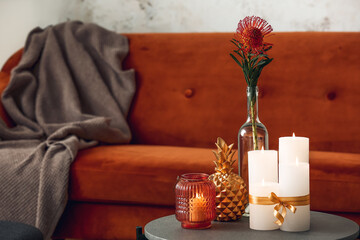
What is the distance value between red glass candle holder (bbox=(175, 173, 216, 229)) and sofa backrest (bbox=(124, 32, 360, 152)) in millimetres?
1109

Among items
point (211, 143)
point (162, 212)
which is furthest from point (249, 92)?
point (211, 143)

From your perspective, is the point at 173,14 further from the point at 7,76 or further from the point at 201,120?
the point at 7,76

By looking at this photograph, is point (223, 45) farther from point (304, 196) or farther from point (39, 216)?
point (304, 196)

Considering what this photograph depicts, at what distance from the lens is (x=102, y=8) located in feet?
9.47

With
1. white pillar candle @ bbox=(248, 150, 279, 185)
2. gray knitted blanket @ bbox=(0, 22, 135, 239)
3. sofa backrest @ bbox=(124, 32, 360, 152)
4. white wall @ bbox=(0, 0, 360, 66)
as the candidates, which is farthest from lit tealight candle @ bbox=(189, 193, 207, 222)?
white wall @ bbox=(0, 0, 360, 66)

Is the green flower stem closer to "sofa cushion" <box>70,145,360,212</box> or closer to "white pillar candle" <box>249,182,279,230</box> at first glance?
"white pillar candle" <box>249,182,279,230</box>

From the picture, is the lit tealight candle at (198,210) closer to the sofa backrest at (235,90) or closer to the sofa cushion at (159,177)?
the sofa cushion at (159,177)

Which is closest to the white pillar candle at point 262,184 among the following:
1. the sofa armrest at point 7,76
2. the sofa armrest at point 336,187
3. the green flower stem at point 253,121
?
the green flower stem at point 253,121

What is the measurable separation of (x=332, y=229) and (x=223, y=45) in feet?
4.59

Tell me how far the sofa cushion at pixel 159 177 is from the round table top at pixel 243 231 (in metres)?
0.52

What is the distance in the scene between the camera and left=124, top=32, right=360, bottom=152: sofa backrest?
2.24 m

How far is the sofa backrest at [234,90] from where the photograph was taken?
2236 mm

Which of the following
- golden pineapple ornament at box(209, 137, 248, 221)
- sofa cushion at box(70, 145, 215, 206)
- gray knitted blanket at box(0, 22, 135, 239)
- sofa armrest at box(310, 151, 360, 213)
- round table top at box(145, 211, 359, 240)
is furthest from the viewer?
gray knitted blanket at box(0, 22, 135, 239)

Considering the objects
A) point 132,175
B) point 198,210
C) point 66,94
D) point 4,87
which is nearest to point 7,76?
point 4,87
